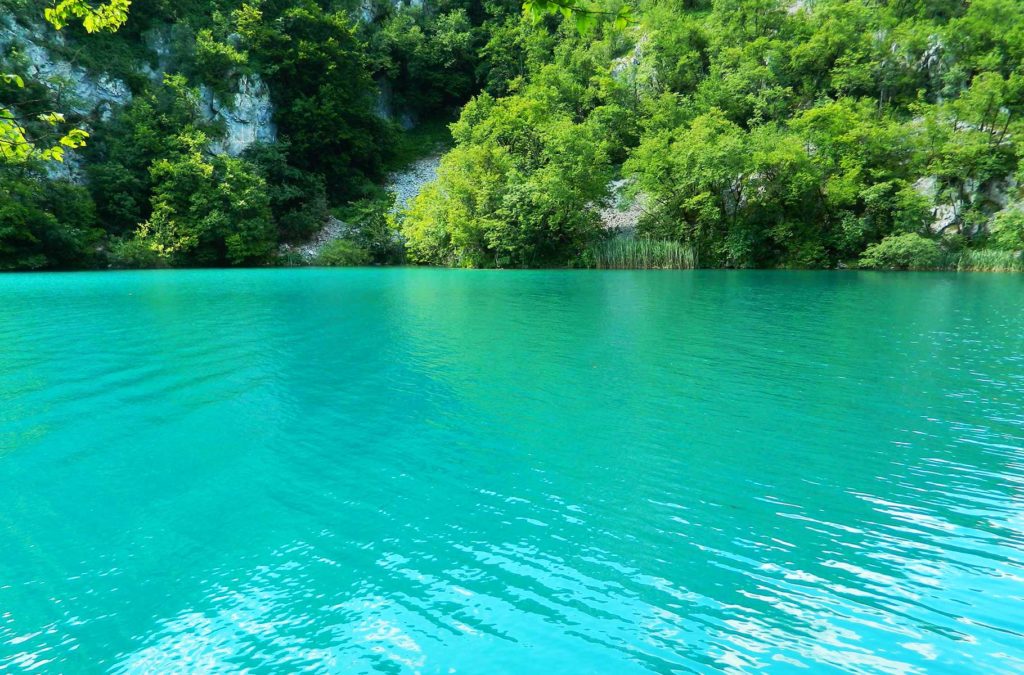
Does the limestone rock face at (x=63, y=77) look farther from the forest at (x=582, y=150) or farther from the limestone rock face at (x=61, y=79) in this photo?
the forest at (x=582, y=150)

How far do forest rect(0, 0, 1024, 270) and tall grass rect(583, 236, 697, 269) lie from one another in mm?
144

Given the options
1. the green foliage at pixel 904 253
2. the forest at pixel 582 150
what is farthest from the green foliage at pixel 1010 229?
the green foliage at pixel 904 253

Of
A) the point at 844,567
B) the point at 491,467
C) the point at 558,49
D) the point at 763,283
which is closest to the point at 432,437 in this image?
the point at 491,467

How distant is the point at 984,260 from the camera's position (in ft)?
104

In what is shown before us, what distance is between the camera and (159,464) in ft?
18.9

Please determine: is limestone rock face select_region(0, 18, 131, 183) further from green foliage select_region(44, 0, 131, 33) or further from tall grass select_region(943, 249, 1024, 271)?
tall grass select_region(943, 249, 1024, 271)

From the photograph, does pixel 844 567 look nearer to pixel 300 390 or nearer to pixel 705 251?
pixel 300 390

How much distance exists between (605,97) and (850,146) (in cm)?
2087

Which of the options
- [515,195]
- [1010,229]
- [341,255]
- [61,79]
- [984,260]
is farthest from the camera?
[341,255]

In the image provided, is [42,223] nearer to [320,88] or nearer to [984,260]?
[320,88]

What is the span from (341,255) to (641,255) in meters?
22.6

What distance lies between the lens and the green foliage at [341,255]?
43.8 meters

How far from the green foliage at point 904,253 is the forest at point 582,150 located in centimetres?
19

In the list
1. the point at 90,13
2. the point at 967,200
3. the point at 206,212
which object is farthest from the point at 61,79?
the point at 967,200
